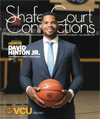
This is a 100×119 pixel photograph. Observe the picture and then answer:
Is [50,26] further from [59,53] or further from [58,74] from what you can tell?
[58,74]

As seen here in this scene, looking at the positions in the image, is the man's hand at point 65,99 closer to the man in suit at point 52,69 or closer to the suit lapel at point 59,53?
the man in suit at point 52,69

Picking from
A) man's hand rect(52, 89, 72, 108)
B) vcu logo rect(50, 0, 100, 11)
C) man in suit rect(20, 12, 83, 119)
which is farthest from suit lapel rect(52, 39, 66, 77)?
vcu logo rect(50, 0, 100, 11)

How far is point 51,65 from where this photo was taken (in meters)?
1.49

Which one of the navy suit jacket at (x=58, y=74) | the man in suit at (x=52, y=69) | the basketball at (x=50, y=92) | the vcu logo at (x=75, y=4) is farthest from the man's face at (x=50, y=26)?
the vcu logo at (x=75, y=4)

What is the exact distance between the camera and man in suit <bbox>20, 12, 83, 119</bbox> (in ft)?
4.84

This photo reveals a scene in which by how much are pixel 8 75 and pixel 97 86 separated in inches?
126

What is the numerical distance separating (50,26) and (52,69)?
291 mm

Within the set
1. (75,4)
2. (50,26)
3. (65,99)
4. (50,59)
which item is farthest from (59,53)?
(75,4)

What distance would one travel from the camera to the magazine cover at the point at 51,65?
146 centimetres

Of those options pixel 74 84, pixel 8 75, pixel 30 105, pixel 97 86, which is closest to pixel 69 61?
pixel 74 84

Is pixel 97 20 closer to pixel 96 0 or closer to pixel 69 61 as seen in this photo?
pixel 96 0

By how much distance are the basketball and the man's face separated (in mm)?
318

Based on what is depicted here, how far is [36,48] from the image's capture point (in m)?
1.55

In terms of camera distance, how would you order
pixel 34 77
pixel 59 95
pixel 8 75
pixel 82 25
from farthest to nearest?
pixel 82 25 < pixel 8 75 < pixel 34 77 < pixel 59 95
